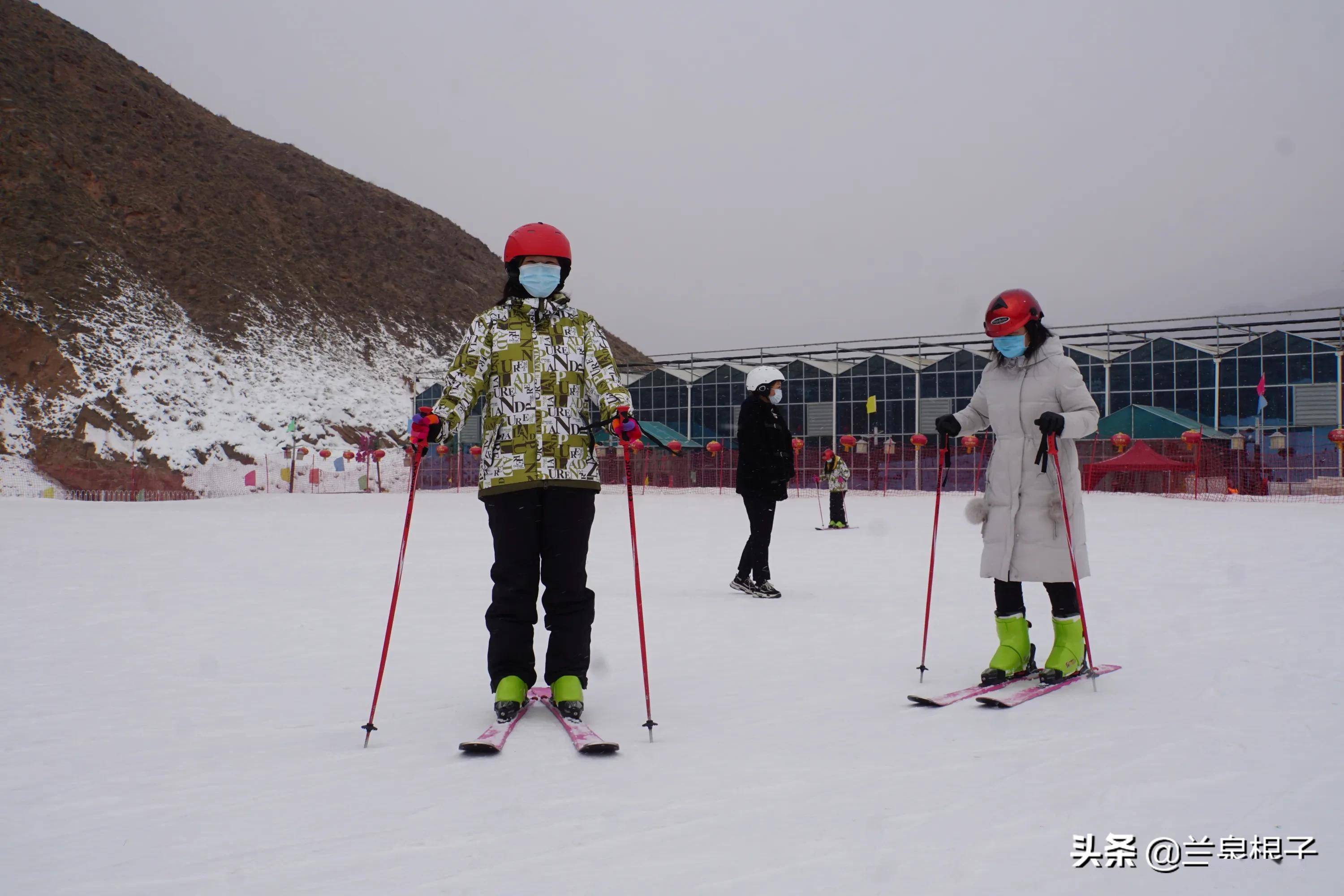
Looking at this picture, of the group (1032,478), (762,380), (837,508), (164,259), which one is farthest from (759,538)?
(164,259)

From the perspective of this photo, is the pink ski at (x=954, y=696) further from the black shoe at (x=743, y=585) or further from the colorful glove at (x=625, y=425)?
the black shoe at (x=743, y=585)

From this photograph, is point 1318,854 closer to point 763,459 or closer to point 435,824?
point 435,824

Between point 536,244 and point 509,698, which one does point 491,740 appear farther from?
point 536,244

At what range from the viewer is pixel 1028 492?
491cm

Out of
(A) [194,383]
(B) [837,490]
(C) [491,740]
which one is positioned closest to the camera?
(C) [491,740]

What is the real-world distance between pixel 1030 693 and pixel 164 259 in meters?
64.6

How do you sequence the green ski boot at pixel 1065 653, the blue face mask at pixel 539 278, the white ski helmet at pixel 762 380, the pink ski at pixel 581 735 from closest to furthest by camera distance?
the pink ski at pixel 581 735
the blue face mask at pixel 539 278
the green ski boot at pixel 1065 653
the white ski helmet at pixel 762 380

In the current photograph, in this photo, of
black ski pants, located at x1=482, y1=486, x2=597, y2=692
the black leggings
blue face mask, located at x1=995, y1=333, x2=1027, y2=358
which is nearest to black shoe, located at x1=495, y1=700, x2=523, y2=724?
black ski pants, located at x1=482, y1=486, x2=597, y2=692

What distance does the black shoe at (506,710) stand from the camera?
4.14 metres

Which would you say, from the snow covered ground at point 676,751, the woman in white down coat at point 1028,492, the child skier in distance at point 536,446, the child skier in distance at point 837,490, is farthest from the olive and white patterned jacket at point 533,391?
the child skier in distance at point 837,490

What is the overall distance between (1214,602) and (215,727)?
6616 millimetres

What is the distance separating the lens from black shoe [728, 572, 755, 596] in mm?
8383

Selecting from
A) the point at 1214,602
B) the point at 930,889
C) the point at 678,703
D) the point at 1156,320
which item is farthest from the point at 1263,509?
the point at 930,889

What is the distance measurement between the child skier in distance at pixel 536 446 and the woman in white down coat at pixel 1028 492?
182 centimetres
